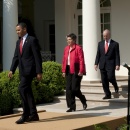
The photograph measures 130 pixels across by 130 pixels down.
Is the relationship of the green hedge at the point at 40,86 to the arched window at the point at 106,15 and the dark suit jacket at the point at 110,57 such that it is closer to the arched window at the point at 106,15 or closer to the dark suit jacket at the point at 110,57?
the dark suit jacket at the point at 110,57

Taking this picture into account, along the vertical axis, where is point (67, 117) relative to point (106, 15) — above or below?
below

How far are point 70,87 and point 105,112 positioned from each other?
1.02 m

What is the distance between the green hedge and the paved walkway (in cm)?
52

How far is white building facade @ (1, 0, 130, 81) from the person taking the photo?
12.2 metres

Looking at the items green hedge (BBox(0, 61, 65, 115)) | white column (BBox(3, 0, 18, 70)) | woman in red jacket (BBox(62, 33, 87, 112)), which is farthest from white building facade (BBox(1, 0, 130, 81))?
woman in red jacket (BBox(62, 33, 87, 112))

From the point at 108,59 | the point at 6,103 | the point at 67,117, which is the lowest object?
the point at 67,117

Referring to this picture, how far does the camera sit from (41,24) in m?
19.1

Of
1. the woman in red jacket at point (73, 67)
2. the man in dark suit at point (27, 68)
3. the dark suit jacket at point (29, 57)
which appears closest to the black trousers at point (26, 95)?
the man in dark suit at point (27, 68)

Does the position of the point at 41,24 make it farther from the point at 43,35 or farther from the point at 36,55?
the point at 36,55

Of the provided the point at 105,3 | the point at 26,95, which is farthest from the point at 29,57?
the point at 105,3

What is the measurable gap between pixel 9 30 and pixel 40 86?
10.5 feet

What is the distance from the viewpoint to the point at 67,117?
8555 mm

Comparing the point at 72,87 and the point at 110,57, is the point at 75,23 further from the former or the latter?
the point at 72,87

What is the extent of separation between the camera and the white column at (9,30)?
1361cm
